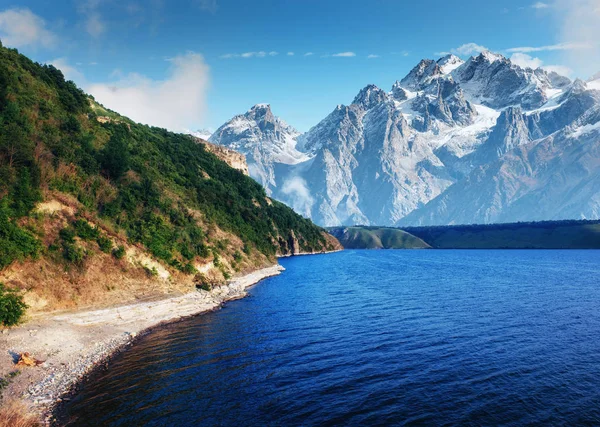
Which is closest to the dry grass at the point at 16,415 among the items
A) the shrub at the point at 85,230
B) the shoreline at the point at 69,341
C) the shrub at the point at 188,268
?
the shoreline at the point at 69,341

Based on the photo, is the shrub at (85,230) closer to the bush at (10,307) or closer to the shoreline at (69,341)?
the shoreline at (69,341)

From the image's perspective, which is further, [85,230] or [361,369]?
[85,230]

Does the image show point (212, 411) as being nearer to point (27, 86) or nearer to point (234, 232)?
point (27, 86)

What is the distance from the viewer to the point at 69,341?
140 ft

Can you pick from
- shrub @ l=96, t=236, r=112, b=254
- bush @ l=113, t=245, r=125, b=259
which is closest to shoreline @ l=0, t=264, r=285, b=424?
bush @ l=113, t=245, r=125, b=259

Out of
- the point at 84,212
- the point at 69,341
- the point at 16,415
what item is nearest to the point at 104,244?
the point at 84,212

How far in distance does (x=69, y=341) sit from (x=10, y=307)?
684cm

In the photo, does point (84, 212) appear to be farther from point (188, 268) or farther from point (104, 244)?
point (188, 268)

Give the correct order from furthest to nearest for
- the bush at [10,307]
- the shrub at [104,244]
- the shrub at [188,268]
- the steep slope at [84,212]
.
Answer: the shrub at [188,268]
the shrub at [104,244]
the steep slope at [84,212]
the bush at [10,307]

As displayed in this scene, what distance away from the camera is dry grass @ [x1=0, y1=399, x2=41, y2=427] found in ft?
81.9

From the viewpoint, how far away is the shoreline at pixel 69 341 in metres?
32.2

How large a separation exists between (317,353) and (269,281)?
64.3 m

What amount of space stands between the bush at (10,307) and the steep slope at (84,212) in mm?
1555

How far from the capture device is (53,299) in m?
48.5
